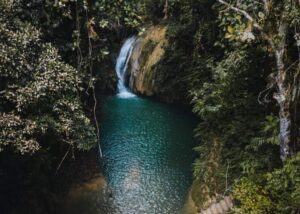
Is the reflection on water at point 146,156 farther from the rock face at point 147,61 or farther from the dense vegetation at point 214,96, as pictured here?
the rock face at point 147,61

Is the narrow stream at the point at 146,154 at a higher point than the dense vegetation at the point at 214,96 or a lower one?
lower

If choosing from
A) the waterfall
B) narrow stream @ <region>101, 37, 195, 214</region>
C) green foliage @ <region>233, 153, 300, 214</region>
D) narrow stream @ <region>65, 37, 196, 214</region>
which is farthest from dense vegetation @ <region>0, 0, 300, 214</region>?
the waterfall

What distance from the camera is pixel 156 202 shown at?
14430 millimetres

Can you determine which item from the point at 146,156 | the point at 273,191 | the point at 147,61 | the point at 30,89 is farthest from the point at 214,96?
the point at 147,61

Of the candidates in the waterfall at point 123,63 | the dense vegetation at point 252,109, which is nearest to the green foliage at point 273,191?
the dense vegetation at point 252,109

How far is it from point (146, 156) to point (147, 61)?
38.4ft

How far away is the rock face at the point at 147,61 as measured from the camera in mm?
27859

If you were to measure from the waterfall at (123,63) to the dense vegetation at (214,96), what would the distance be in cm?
1578

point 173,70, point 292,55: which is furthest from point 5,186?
point 173,70

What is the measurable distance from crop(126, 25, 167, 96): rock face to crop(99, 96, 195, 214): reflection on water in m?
1.98

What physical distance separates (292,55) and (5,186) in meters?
9.12

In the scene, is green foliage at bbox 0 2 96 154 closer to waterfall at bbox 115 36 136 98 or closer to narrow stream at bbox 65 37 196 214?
narrow stream at bbox 65 37 196 214

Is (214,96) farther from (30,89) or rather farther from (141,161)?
(141,161)

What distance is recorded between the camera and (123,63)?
3312cm
